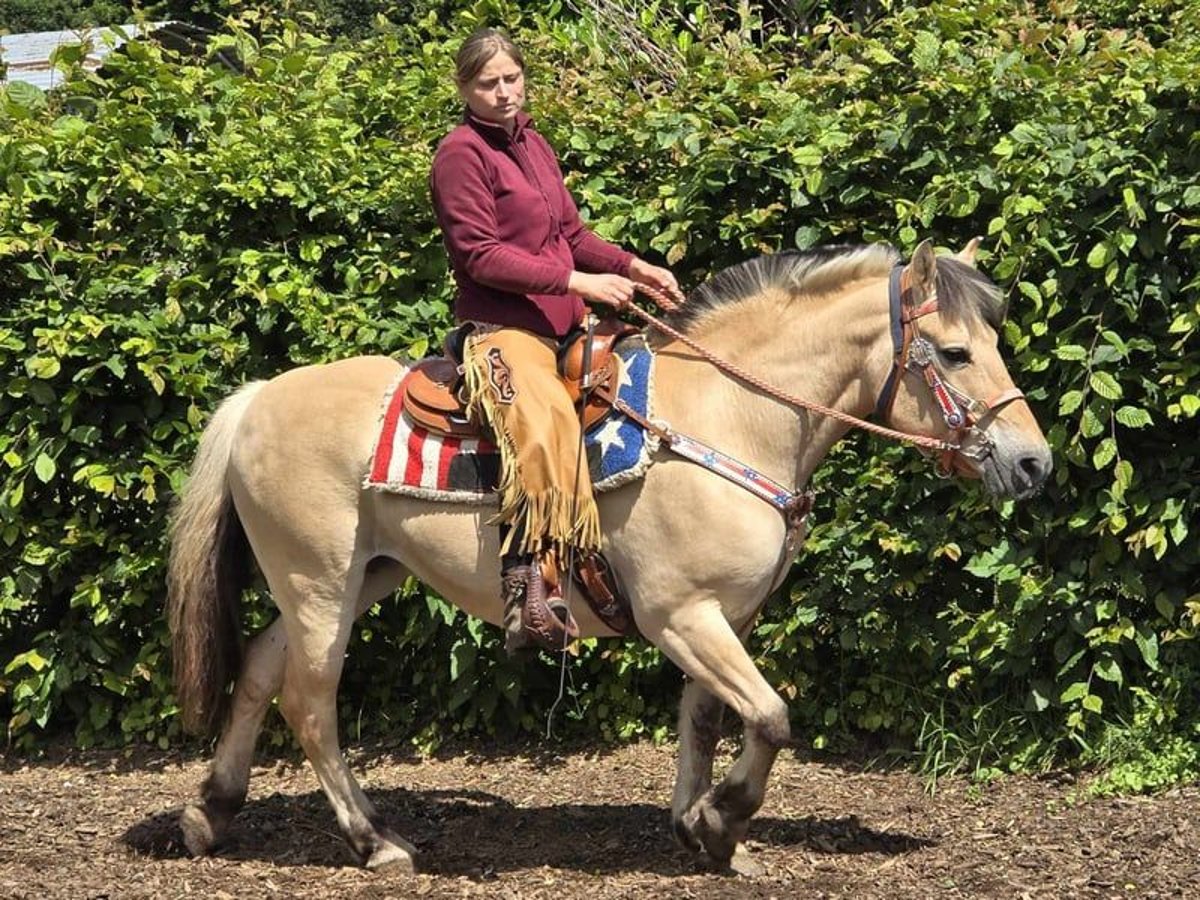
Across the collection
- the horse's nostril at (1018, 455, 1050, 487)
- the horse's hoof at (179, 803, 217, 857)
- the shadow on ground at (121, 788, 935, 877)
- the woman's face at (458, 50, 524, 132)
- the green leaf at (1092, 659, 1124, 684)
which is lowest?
the shadow on ground at (121, 788, 935, 877)

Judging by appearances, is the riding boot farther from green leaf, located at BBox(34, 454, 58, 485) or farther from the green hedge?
green leaf, located at BBox(34, 454, 58, 485)

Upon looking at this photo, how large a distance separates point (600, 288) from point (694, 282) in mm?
1489

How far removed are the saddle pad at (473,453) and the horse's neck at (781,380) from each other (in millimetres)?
109

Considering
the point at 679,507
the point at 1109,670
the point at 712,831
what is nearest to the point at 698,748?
the point at 712,831

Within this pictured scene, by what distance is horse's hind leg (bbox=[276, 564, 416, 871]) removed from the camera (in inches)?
203

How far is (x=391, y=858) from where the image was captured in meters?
5.12

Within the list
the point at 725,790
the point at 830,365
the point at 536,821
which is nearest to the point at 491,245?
the point at 830,365

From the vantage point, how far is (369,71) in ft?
22.9

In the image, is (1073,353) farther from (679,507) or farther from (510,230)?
(510,230)

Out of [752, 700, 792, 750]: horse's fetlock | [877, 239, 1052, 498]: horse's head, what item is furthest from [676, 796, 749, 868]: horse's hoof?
[877, 239, 1052, 498]: horse's head

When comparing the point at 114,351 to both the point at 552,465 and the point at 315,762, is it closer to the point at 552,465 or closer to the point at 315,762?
the point at 315,762

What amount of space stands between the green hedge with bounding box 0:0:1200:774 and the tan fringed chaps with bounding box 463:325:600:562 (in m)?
1.33

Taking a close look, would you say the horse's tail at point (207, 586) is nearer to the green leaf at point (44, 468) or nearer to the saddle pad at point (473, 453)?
the saddle pad at point (473, 453)

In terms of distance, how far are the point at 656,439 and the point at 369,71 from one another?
3.10 meters
